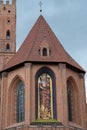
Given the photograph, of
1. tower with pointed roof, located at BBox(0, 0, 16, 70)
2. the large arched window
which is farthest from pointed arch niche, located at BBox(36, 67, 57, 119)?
tower with pointed roof, located at BBox(0, 0, 16, 70)

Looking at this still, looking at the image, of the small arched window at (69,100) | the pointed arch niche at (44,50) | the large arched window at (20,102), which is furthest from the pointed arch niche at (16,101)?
the small arched window at (69,100)

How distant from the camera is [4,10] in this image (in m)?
60.8

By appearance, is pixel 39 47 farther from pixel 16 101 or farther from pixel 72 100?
pixel 72 100

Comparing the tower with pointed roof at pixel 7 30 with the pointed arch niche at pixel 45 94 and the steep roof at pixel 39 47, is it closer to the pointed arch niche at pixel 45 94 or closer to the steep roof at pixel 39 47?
the steep roof at pixel 39 47

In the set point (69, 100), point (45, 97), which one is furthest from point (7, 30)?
point (45, 97)

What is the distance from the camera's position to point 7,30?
58.5m

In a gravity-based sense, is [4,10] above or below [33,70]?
above

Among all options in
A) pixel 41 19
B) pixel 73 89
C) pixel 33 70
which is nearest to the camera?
pixel 33 70

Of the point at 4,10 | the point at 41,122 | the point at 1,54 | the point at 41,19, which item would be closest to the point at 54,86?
the point at 41,122

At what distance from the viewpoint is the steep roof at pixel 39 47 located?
2688 cm

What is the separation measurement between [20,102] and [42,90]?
2.22 meters

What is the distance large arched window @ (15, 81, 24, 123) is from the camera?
26.0 metres

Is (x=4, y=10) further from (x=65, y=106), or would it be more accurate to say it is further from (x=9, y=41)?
(x=65, y=106)

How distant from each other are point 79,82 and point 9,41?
102ft
